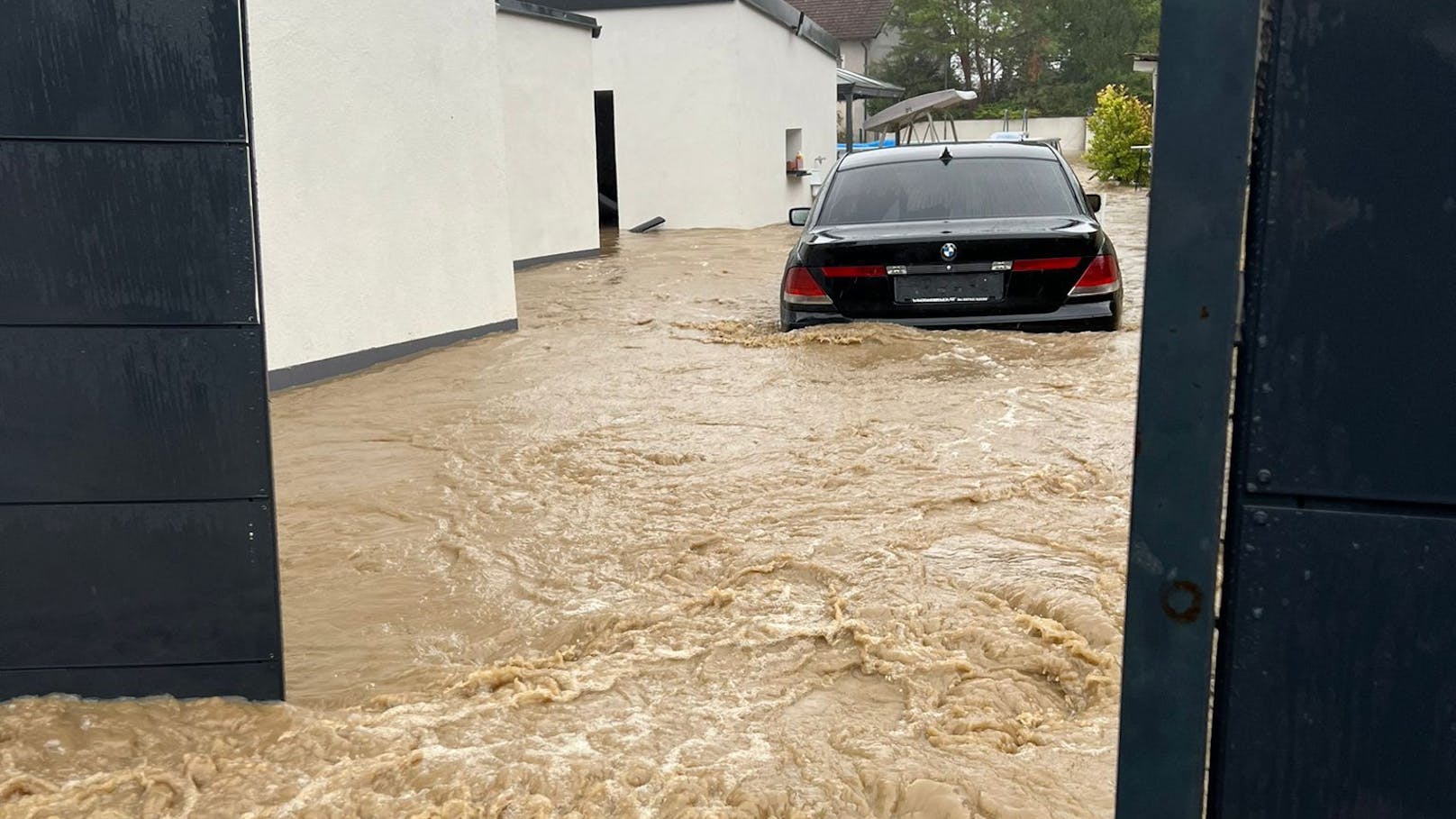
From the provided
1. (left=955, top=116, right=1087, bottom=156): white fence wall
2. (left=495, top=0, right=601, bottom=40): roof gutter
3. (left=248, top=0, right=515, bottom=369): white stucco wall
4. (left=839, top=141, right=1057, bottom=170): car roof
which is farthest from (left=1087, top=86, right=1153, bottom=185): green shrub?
(left=248, top=0, right=515, bottom=369): white stucco wall

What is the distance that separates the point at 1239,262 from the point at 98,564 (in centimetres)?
280

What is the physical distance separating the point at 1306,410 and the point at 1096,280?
657cm

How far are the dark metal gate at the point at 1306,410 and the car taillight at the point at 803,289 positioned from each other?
259 inches

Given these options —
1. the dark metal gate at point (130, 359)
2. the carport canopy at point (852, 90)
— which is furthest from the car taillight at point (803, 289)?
the carport canopy at point (852, 90)

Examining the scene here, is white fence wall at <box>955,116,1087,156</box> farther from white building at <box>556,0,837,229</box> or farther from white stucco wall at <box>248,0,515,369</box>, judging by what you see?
white stucco wall at <box>248,0,515,369</box>

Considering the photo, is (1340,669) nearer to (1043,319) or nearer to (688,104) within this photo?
(1043,319)

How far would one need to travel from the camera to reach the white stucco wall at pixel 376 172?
7672 millimetres

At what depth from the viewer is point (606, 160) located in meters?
23.9

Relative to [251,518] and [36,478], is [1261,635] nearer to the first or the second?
[251,518]

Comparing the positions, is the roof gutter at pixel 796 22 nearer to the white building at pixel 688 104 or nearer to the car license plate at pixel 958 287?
the white building at pixel 688 104

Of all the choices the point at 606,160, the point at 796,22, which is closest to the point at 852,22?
the point at 796,22

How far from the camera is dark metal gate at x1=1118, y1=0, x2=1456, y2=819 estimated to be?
144cm

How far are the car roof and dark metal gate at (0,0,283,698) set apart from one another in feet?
20.9

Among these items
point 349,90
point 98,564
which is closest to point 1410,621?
point 98,564
